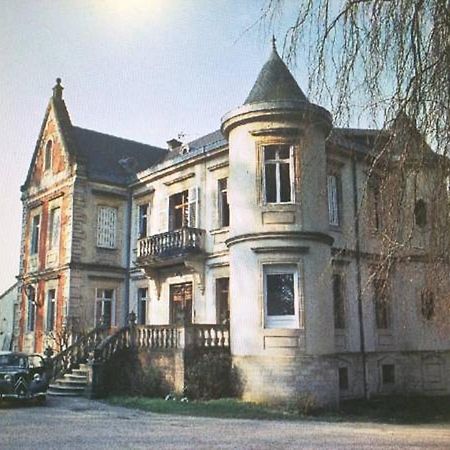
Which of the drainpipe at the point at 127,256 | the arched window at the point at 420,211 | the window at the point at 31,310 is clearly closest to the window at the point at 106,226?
the drainpipe at the point at 127,256

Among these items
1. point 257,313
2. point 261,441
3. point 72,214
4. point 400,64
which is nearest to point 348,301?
point 257,313

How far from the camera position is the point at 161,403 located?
15977 millimetres

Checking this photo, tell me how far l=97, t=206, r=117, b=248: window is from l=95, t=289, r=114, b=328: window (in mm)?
2067

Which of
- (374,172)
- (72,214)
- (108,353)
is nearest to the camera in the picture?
(374,172)

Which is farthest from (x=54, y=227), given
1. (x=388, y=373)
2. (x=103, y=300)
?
(x=388, y=373)

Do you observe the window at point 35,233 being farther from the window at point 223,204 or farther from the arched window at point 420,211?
the arched window at point 420,211

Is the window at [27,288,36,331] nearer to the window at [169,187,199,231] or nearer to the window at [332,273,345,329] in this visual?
the window at [169,187,199,231]

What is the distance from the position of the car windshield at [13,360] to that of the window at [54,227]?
8.78m

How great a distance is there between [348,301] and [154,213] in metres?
9.14

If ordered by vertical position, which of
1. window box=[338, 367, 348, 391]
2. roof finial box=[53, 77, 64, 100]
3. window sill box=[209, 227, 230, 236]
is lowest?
window box=[338, 367, 348, 391]

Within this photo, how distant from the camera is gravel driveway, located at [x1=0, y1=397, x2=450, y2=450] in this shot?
10.1m

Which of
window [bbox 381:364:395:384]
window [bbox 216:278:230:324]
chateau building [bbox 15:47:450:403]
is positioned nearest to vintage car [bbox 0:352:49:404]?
chateau building [bbox 15:47:450:403]

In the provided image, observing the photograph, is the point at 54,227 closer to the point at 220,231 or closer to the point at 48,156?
the point at 48,156

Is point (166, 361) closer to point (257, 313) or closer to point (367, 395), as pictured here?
point (257, 313)
